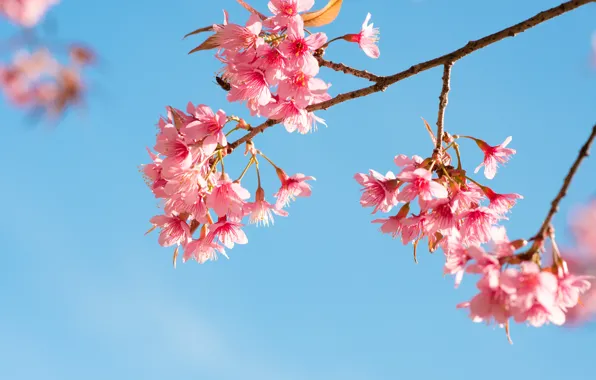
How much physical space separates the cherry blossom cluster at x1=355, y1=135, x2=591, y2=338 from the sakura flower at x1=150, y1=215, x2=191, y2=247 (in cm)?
89

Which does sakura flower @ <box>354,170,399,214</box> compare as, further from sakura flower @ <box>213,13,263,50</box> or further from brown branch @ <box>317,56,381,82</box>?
sakura flower @ <box>213,13,263,50</box>

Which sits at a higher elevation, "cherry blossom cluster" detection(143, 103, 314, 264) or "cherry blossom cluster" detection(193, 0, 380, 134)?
"cherry blossom cluster" detection(193, 0, 380, 134)

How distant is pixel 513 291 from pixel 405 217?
90 centimetres

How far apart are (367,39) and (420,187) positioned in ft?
2.80

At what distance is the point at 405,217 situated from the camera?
281 centimetres

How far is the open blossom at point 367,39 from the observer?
3006mm

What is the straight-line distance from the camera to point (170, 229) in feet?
9.80

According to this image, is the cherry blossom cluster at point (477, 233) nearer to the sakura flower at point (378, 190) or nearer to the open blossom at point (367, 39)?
the sakura flower at point (378, 190)

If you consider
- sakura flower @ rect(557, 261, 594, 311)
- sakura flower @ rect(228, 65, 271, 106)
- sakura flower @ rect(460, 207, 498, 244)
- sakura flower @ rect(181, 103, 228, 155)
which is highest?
sakura flower @ rect(228, 65, 271, 106)

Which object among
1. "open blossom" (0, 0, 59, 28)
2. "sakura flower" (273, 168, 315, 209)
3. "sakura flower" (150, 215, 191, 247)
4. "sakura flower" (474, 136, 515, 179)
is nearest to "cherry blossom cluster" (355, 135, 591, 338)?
"sakura flower" (474, 136, 515, 179)

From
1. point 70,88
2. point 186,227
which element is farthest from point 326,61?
point 70,88

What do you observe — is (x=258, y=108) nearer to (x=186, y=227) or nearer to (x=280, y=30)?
(x=280, y=30)

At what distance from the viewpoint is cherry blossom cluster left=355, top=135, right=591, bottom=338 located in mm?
1979

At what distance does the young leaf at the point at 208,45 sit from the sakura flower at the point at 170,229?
81 cm
